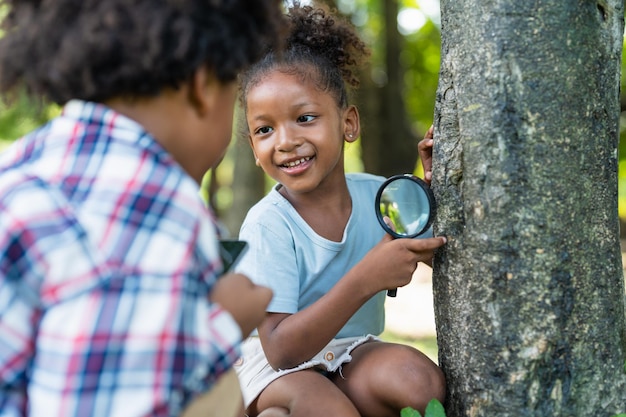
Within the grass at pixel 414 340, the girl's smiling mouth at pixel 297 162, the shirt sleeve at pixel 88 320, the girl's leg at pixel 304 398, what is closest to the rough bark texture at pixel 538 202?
the girl's leg at pixel 304 398

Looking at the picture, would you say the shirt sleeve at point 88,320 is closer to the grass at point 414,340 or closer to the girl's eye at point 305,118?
the girl's eye at point 305,118

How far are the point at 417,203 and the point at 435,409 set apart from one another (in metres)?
0.66

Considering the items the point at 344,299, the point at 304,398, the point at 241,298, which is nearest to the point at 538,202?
the point at 344,299

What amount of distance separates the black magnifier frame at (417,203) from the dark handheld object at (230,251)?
59 centimetres

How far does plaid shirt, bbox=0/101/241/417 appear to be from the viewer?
1.44m

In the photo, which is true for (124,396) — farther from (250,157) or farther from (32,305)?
(250,157)

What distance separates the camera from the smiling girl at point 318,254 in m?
2.47

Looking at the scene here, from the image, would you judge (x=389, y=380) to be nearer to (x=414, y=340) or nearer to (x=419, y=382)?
(x=419, y=382)

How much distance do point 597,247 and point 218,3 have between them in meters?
1.32

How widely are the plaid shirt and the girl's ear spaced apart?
1.57 metres

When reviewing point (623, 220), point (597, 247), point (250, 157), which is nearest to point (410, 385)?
point (597, 247)

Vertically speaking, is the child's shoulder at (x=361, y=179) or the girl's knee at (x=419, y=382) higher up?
the child's shoulder at (x=361, y=179)

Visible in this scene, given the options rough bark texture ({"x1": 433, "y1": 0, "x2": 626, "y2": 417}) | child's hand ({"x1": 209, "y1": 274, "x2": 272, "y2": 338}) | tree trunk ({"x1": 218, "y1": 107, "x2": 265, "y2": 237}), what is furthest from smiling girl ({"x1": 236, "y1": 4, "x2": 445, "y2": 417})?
tree trunk ({"x1": 218, "y1": 107, "x2": 265, "y2": 237})

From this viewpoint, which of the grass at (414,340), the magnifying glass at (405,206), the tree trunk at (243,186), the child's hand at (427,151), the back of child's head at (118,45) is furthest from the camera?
the tree trunk at (243,186)
